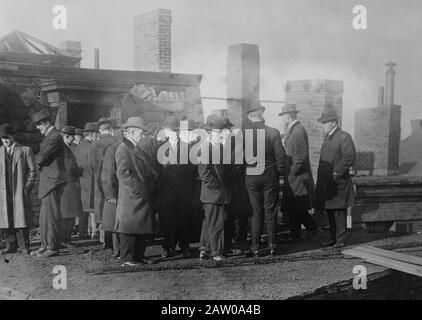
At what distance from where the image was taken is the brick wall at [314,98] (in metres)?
11.3

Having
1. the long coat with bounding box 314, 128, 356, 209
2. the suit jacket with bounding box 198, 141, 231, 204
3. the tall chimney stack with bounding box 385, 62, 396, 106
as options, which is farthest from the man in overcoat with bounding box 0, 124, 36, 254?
the tall chimney stack with bounding box 385, 62, 396, 106

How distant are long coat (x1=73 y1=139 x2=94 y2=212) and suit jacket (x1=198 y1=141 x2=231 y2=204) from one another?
2.16 metres

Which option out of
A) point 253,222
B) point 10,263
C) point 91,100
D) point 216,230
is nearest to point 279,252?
point 253,222

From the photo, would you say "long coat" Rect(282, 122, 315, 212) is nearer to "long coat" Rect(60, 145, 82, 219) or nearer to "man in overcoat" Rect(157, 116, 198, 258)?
"man in overcoat" Rect(157, 116, 198, 258)

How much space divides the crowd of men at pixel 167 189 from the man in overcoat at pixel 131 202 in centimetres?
1

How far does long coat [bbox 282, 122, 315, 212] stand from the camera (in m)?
8.04

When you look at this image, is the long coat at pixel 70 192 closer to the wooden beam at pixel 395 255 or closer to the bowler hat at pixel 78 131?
the bowler hat at pixel 78 131

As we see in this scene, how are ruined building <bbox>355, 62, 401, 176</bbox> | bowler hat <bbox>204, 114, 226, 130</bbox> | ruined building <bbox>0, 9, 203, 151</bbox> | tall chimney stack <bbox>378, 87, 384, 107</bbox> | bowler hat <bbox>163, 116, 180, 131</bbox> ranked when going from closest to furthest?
bowler hat <bbox>204, 114, 226, 130</bbox>, bowler hat <bbox>163, 116, 180, 131</bbox>, ruined building <bbox>0, 9, 203, 151</bbox>, ruined building <bbox>355, 62, 401, 176</bbox>, tall chimney stack <bbox>378, 87, 384, 107</bbox>

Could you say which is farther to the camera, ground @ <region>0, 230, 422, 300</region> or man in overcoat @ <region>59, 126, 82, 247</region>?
man in overcoat @ <region>59, 126, 82, 247</region>

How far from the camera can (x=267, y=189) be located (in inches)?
280

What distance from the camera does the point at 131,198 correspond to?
20.7 feet

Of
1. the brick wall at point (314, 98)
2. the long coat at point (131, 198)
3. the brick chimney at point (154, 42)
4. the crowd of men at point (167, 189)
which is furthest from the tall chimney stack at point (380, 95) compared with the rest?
the long coat at point (131, 198)

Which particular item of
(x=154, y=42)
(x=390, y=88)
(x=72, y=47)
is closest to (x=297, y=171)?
(x=154, y=42)

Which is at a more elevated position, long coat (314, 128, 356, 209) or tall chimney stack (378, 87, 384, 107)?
tall chimney stack (378, 87, 384, 107)
